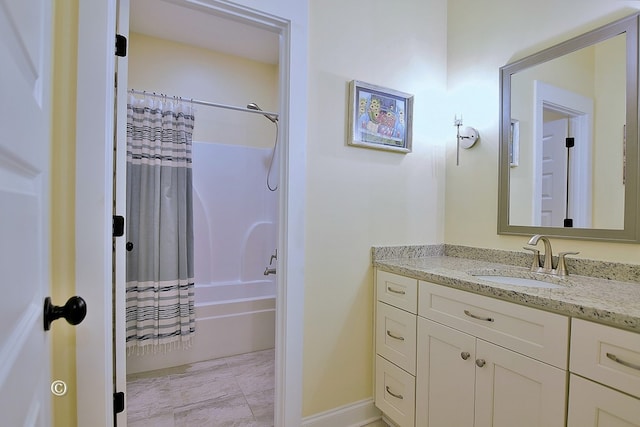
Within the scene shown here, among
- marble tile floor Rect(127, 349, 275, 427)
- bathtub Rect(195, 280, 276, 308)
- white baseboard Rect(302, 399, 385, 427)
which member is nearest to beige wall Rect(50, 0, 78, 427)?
marble tile floor Rect(127, 349, 275, 427)

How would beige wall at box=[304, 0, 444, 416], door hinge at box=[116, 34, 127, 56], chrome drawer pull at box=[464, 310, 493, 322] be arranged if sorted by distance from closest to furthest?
1. chrome drawer pull at box=[464, 310, 493, 322]
2. door hinge at box=[116, 34, 127, 56]
3. beige wall at box=[304, 0, 444, 416]

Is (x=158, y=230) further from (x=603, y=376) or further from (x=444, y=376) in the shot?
(x=603, y=376)

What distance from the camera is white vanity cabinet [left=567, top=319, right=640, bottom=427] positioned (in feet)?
2.66

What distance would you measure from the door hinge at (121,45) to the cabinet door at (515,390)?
6.24ft

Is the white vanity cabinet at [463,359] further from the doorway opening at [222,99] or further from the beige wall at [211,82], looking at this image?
the beige wall at [211,82]

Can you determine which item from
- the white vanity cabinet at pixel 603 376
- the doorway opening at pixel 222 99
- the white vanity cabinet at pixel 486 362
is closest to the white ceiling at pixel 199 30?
the doorway opening at pixel 222 99

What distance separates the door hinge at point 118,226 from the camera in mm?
1220

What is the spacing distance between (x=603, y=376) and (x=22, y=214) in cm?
140

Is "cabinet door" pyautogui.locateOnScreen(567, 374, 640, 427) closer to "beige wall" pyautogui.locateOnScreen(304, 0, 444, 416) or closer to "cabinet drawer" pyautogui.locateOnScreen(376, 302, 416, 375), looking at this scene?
"cabinet drawer" pyautogui.locateOnScreen(376, 302, 416, 375)

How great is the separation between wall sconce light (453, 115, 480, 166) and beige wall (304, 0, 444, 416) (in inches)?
6.9

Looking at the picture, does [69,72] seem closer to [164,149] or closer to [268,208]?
[164,149]

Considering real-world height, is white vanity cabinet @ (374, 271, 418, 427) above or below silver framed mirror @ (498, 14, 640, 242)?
below

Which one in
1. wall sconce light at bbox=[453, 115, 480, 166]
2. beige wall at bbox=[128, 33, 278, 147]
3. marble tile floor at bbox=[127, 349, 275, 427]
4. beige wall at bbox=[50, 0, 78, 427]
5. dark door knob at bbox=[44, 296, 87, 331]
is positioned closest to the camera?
dark door knob at bbox=[44, 296, 87, 331]

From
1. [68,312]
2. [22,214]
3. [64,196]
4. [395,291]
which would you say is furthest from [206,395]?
[22,214]
